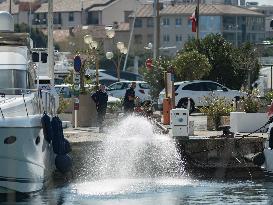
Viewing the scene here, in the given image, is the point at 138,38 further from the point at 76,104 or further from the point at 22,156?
the point at 22,156

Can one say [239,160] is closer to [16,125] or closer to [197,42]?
[16,125]

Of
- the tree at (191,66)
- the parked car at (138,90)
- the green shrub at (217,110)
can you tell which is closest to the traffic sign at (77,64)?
the green shrub at (217,110)

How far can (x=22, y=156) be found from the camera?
2705 centimetres

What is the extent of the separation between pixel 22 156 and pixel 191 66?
29.9 metres

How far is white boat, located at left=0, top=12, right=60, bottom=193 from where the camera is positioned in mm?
26797

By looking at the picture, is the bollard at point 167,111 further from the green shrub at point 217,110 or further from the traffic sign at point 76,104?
the traffic sign at point 76,104

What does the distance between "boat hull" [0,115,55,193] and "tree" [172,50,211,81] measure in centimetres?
2771

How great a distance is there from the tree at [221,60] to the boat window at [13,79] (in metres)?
29.2

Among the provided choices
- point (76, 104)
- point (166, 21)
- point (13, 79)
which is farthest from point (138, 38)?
point (13, 79)

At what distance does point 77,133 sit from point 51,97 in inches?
241

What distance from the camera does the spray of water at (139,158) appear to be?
34.9 m

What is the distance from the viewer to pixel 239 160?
35656 mm

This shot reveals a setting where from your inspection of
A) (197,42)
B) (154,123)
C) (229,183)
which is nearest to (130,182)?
(229,183)

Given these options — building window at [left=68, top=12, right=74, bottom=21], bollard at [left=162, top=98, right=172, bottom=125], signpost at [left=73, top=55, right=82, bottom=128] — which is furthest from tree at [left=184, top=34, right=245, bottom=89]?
building window at [left=68, top=12, right=74, bottom=21]
